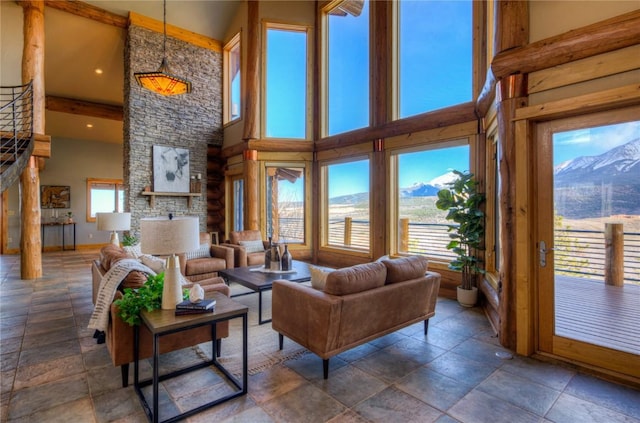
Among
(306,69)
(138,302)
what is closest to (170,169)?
(306,69)

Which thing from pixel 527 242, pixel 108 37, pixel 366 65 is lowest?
pixel 527 242

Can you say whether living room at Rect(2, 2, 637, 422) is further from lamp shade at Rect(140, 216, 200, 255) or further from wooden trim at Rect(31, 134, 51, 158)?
lamp shade at Rect(140, 216, 200, 255)

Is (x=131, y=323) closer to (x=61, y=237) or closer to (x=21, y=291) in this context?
(x=21, y=291)

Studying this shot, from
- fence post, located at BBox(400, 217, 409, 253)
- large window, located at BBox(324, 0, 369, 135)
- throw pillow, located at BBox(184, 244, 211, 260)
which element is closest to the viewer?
throw pillow, located at BBox(184, 244, 211, 260)

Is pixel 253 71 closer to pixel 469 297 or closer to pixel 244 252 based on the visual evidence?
pixel 244 252

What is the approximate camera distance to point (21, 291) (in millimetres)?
5074

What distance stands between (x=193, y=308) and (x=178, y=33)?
26.5ft

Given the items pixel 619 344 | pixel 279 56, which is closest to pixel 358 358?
pixel 619 344

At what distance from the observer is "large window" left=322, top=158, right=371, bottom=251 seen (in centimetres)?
633

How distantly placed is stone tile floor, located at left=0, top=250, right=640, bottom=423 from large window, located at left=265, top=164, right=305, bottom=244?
14.3ft

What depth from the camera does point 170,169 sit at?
7.72m

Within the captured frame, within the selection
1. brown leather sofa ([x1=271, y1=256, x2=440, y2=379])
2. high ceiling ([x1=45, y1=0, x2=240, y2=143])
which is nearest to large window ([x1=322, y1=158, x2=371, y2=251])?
brown leather sofa ([x1=271, y1=256, x2=440, y2=379])

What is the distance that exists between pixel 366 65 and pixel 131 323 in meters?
A: 5.86

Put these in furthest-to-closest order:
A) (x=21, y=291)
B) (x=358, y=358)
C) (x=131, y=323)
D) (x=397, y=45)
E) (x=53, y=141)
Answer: (x=53, y=141)
(x=397, y=45)
(x=21, y=291)
(x=358, y=358)
(x=131, y=323)
